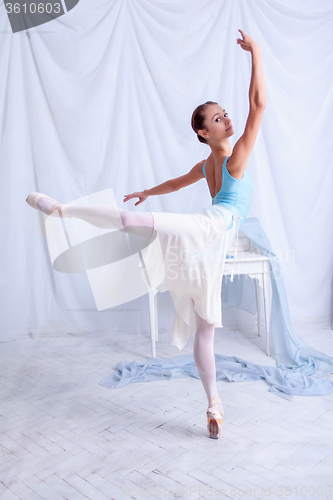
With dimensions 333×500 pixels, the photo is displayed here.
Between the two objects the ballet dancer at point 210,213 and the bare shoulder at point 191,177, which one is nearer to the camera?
the ballet dancer at point 210,213

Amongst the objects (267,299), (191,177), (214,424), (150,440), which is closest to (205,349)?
(214,424)

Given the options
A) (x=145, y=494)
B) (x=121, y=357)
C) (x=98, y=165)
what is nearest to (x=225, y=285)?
(x=121, y=357)

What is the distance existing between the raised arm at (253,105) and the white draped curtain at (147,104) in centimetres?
161

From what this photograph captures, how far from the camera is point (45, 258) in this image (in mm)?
3457

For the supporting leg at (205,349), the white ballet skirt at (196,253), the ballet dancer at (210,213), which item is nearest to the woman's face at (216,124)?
the ballet dancer at (210,213)

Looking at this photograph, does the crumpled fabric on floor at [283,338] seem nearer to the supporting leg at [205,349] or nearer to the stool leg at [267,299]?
the stool leg at [267,299]

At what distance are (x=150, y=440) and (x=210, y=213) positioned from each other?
3.23ft

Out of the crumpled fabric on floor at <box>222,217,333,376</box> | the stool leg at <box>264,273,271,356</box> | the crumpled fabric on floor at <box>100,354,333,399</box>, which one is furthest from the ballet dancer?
the stool leg at <box>264,273,271,356</box>

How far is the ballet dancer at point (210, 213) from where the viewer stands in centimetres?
162

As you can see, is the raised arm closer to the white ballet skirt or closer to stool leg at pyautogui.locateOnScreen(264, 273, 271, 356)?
the white ballet skirt

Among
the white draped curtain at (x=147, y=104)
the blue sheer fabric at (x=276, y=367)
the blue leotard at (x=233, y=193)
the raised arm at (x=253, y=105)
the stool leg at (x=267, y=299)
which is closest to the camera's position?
the raised arm at (x=253, y=105)

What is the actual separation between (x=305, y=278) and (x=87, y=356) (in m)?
1.82

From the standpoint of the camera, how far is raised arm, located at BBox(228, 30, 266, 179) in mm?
1652

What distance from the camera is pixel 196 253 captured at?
1738 millimetres
